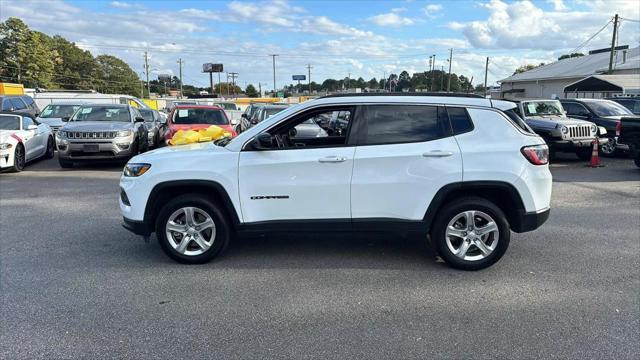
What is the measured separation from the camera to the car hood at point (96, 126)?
1119 centimetres

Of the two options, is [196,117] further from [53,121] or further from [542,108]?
[542,108]

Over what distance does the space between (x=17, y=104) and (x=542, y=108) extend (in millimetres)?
19154

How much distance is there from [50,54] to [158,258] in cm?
8555

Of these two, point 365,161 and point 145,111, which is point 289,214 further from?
point 145,111

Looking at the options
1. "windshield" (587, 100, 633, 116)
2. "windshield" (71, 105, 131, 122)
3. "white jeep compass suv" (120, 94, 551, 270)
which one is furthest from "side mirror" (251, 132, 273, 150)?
"windshield" (587, 100, 633, 116)

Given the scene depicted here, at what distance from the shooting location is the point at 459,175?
4.62 metres

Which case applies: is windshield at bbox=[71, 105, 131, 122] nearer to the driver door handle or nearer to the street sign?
the driver door handle

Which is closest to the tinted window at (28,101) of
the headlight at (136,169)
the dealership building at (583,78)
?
the headlight at (136,169)

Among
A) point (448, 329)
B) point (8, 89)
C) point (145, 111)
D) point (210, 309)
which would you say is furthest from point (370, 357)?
point (8, 89)

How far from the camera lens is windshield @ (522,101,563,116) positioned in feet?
45.6

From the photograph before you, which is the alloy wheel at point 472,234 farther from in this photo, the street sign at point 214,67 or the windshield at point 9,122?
the street sign at point 214,67

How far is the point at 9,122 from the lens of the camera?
11.6 metres

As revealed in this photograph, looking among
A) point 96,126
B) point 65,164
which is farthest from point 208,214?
point 65,164

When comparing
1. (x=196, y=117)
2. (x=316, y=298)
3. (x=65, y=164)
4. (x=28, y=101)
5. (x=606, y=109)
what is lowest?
(x=316, y=298)
